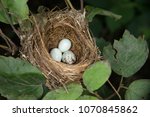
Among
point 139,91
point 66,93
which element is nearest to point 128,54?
point 139,91

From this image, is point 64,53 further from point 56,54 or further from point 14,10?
point 14,10

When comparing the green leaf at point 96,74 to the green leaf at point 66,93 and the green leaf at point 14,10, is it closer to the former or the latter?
the green leaf at point 66,93

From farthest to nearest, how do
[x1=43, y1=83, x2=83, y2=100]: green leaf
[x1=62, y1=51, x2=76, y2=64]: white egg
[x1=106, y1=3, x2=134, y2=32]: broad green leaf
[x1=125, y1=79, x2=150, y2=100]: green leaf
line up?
[x1=106, y1=3, x2=134, y2=32]: broad green leaf
[x1=62, y1=51, x2=76, y2=64]: white egg
[x1=125, y1=79, x2=150, y2=100]: green leaf
[x1=43, y1=83, x2=83, y2=100]: green leaf

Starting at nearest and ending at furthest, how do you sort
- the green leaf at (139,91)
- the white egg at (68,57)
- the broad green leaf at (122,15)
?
1. the green leaf at (139,91)
2. the white egg at (68,57)
3. the broad green leaf at (122,15)

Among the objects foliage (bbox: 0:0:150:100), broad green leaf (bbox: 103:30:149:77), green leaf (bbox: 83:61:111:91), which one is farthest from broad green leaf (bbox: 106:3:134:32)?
green leaf (bbox: 83:61:111:91)

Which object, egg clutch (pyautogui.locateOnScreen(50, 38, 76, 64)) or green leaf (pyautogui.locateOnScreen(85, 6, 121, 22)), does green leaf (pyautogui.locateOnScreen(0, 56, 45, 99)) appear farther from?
egg clutch (pyautogui.locateOnScreen(50, 38, 76, 64))

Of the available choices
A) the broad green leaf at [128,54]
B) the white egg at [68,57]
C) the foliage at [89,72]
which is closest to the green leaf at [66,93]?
the foliage at [89,72]

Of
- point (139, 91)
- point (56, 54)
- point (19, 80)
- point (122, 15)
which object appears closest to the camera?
Result: point (19, 80)
